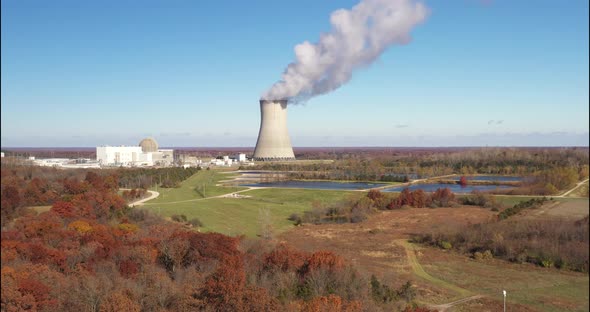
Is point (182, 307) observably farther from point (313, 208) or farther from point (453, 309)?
point (313, 208)

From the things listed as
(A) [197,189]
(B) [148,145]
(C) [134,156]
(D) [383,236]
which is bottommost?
(D) [383,236]

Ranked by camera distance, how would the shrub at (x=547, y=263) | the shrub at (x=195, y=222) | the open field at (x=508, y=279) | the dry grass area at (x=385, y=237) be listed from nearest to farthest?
the open field at (x=508, y=279) < the shrub at (x=547, y=263) < the dry grass area at (x=385, y=237) < the shrub at (x=195, y=222)

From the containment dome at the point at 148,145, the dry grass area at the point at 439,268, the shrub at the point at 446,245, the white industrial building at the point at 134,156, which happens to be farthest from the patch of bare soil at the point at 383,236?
the containment dome at the point at 148,145

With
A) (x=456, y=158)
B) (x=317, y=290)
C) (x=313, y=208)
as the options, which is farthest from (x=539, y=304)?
(x=456, y=158)

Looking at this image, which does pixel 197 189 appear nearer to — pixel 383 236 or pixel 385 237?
pixel 383 236

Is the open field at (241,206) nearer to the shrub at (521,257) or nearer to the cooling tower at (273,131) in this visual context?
the cooling tower at (273,131)

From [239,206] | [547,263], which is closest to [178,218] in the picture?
[239,206]
